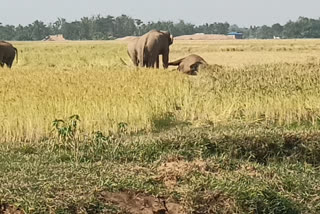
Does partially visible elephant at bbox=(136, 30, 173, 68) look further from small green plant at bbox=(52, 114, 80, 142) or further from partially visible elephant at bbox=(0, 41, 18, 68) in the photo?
small green plant at bbox=(52, 114, 80, 142)

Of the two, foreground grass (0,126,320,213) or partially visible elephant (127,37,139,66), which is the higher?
partially visible elephant (127,37,139,66)

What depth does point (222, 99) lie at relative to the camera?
873 centimetres

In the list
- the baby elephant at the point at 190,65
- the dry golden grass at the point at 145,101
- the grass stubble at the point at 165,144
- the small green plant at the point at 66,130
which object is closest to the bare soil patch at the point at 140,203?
the grass stubble at the point at 165,144

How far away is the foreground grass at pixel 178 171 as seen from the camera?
172 inches

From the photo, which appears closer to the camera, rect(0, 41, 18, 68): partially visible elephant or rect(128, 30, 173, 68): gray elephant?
rect(128, 30, 173, 68): gray elephant

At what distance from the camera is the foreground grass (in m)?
4.37

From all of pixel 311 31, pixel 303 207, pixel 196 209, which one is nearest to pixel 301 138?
pixel 303 207

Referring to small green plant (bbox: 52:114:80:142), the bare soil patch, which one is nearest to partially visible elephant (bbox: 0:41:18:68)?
small green plant (bbox: 52:114:80:142)

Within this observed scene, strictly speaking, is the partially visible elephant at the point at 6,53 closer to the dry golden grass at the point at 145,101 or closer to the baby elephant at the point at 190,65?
the baby elephant at the point at 190,65

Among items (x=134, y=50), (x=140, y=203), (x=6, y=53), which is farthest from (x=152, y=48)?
(x=140, y=203)

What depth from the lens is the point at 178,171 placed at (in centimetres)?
487

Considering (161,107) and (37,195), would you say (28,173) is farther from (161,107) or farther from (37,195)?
(161,107)

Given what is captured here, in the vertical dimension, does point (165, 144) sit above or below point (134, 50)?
below

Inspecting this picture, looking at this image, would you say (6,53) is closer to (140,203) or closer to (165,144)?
(165,144)
